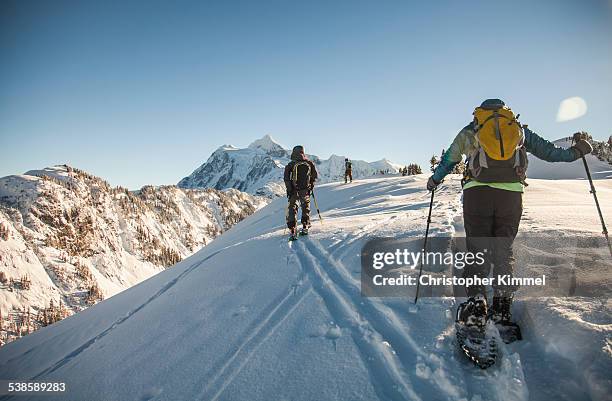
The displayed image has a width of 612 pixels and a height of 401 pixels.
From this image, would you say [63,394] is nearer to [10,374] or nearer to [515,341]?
[10,374]

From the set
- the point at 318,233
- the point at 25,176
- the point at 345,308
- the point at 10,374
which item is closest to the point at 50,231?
the point at 25,176

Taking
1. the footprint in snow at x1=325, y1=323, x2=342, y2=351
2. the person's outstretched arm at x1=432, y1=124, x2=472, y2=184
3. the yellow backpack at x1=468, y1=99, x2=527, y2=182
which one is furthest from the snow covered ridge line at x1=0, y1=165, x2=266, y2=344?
the yellow backpack at x1=468, y1=99, x2=527, y2=182

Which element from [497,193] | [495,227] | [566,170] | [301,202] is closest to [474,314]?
[495,227]

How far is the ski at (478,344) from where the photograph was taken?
2.52 meters

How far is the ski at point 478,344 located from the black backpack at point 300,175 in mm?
5621

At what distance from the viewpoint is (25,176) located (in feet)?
147

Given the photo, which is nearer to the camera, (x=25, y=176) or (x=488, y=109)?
(x=488, y=109)

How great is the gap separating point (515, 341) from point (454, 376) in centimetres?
83

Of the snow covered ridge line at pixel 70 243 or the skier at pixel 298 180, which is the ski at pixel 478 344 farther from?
the snow covered ridge line at pixel 70 243

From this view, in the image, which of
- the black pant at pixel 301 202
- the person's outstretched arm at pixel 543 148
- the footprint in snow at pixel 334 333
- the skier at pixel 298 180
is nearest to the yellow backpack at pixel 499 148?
the person's outstretched arm at pixel 543 148

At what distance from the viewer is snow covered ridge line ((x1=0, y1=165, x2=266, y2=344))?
28125 millimetres

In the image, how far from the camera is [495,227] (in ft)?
10.1

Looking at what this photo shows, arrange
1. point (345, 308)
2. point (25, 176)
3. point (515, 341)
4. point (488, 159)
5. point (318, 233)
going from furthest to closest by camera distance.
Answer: point (25, 176), point (318, 233), point (345, 308), point (488, 159), point (515, 341)

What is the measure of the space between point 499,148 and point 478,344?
1.93m
